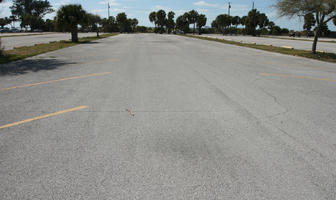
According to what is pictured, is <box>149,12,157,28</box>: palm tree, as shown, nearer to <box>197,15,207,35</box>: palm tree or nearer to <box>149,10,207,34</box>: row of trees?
<box>149,10,207,34</box>: row of trees

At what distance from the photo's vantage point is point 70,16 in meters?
26.1

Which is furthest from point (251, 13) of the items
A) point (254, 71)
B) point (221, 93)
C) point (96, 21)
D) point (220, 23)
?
point (221, 93)

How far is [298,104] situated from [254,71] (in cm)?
457

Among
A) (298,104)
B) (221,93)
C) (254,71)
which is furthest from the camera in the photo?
(254,71)

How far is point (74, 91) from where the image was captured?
6.59 meters

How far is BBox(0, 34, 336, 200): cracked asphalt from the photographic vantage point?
269 cm

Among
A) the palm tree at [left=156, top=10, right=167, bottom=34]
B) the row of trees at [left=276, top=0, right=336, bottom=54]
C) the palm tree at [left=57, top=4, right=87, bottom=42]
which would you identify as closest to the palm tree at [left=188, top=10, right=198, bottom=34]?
the palm tree at [left=156, top=10, right=167, bottom=34]

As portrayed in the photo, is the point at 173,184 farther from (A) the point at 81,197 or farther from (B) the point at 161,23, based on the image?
(B) the point at 161,23

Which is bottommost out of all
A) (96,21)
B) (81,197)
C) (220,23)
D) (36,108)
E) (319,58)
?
(81,197)

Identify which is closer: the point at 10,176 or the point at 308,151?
the point at 10,176

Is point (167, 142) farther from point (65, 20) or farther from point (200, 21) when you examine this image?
point (200, 21)

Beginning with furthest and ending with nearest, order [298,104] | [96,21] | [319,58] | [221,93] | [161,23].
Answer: [161,23] → [96,21] → [319,58] → [221,93] → [298,104]

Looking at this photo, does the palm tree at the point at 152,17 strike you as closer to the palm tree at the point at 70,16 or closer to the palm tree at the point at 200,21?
the palm tree at the point at 200,21

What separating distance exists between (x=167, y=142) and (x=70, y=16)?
26.8 metres
